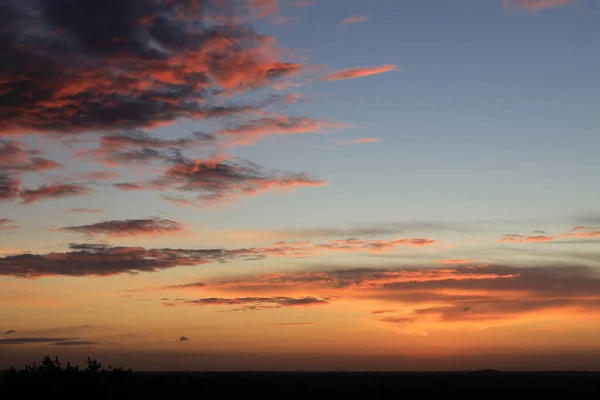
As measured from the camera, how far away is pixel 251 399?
117 metres

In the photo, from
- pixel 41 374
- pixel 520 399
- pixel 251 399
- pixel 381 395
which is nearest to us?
pixel 41 374

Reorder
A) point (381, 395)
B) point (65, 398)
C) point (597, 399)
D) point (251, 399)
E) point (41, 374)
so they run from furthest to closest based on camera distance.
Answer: point (597, 399) → point (251, 399) → point (381, 395) → point (41, 374) → point (65, 398)

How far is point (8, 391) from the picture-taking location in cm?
7725

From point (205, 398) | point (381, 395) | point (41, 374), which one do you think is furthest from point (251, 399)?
point (41, 374)

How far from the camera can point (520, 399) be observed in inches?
5330

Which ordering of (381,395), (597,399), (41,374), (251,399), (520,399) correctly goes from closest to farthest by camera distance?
(41,374)
(381,395)
(251,399)
(597,399)
(520,399)

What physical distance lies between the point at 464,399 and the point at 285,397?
3327 cm

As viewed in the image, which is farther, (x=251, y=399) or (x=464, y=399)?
(x=464, y=399)

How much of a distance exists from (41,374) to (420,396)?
7077cm

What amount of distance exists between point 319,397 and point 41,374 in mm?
51747

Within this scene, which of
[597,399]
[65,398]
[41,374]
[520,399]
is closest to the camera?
[65,398]

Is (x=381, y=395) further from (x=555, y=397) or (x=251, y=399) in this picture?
(x=555, y=397)

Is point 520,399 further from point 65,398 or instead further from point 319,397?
point 65,398

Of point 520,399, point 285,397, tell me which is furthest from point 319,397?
point 520,399
